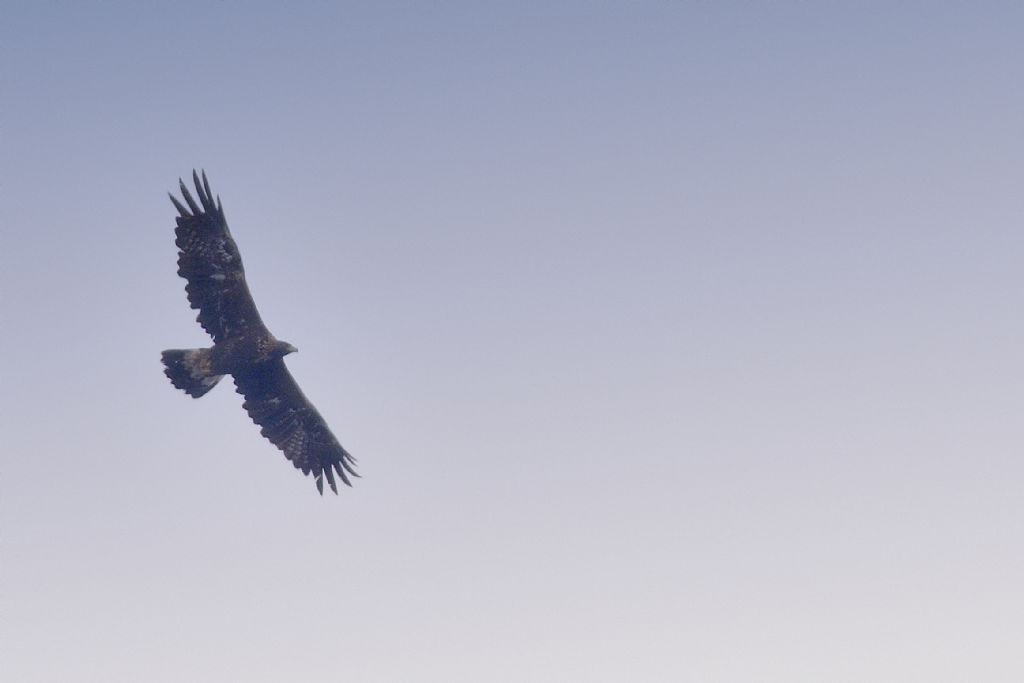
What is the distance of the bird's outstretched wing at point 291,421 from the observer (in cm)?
2136

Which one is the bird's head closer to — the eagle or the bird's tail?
the eagle

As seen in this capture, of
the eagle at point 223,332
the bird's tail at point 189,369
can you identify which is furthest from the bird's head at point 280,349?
the bird's tail at point 189,369

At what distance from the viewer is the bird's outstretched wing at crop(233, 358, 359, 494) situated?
70.1 ft

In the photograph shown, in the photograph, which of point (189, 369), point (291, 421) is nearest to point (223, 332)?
point (189, 369)

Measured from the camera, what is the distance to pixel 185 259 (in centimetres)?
1970

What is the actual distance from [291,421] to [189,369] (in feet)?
8.96

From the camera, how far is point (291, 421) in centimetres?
2208

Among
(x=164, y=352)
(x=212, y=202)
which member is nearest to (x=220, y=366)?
(x=164, y=352)

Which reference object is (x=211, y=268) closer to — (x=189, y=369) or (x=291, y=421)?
(x=189, y=369)

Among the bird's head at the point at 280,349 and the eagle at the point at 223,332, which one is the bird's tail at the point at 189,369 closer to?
the eagle at the point at 223,332

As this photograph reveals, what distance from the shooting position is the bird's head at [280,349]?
812 inches

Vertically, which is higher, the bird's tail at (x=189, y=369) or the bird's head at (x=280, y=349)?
the bird's head at (x=280, y=349)

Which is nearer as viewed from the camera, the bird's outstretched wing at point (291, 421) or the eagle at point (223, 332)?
the eagle at point (223, 332)

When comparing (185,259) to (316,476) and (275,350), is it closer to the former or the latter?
(275,350)
